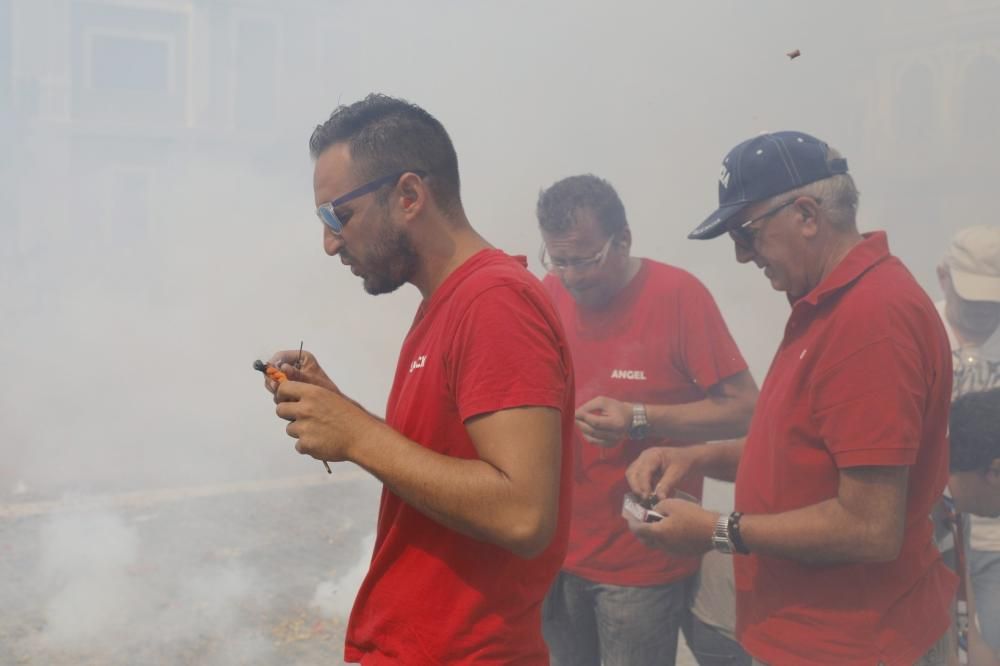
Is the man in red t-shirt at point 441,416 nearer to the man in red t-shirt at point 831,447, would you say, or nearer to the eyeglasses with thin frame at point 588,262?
the man in red t-shirt at point 831,447

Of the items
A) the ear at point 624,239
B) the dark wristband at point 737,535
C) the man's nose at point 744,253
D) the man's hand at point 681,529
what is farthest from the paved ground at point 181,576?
the man's nose at point 744,253

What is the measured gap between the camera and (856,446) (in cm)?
206

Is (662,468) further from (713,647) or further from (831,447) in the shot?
(831,447)

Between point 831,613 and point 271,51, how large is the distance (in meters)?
10.2

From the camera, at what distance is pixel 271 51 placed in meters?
11.2

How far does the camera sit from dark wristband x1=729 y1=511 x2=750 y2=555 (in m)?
2.31

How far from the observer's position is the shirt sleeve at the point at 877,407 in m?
2.04

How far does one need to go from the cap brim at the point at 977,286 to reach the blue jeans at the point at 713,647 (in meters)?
1.66

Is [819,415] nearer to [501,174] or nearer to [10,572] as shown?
[10,572]

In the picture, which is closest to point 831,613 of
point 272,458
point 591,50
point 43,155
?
point 272,458

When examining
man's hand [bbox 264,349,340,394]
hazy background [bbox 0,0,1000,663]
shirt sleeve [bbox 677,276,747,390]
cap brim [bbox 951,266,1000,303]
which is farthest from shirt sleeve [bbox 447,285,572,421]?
hazy background [bbox 0,0,1000,663]

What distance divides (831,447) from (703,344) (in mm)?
1083

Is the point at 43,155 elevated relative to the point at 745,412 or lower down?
elevated

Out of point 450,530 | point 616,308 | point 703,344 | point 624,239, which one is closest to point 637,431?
point 703,344
